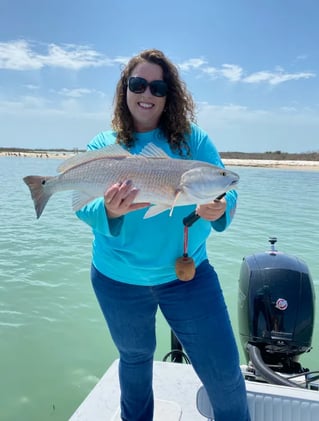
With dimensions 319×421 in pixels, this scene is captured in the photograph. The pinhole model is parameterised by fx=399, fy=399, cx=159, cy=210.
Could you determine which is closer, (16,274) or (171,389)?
(171,389)

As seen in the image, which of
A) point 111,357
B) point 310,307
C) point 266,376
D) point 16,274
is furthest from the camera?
point 16,274

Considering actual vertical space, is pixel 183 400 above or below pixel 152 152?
below

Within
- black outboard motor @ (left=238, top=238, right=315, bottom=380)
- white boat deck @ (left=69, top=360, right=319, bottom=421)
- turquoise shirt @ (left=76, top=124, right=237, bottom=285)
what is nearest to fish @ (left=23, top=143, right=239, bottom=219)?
turquoise shirt @ (left=76, top=124, right=237, bottom=285)

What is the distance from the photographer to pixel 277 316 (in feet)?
10.7

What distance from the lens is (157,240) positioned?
2172mm

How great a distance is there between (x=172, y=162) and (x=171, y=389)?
184 cm

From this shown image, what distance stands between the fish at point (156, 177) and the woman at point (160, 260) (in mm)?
64

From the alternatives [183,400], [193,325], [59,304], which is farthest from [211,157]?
[59,304]

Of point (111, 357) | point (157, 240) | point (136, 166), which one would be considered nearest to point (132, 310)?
point (157, 240)

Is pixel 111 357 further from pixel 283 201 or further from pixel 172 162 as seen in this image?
pixel 283 201

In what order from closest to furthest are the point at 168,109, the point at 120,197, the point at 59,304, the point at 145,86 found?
the point at 120,197
the point at 145,86
the point at 168,109
the point at 59,304

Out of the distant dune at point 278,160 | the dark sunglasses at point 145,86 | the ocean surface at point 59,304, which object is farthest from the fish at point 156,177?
the distant dune at point 278,160

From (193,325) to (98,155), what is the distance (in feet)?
3.43

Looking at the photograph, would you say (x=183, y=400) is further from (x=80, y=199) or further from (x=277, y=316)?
(x=80, y=199)
